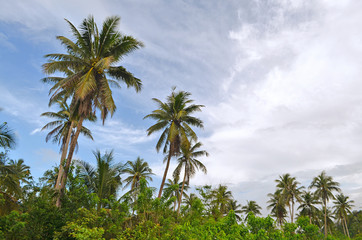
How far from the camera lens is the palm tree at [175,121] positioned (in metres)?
19.2

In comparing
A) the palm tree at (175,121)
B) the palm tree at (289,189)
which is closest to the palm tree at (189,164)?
the palm tree at (175,121)

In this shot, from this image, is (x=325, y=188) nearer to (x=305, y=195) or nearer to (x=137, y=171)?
(x=305, y=195)

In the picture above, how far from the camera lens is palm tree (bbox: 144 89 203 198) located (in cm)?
1923

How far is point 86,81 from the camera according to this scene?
40.5 ft

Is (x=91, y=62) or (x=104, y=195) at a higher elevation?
(x=91, y=62)

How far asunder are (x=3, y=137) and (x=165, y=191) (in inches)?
321

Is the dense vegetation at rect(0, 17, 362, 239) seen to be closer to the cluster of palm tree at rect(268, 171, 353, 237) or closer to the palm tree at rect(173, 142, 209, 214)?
the palm tree at rect(173, 142, 209, 214)

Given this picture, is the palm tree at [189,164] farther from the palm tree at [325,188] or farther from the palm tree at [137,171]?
the palm tree at [325,188]

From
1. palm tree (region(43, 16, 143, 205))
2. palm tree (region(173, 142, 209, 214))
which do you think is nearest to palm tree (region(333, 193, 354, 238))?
palm tree (region(173, 142, 209, 214))

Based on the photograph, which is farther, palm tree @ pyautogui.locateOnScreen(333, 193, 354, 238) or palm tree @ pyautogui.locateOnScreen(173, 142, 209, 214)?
palm tree @ pyautogui.locateOnScreen(333, 193, 354, 238)

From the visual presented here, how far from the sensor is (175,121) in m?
19.9

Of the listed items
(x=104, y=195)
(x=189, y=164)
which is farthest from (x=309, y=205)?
(x=104, y=195)

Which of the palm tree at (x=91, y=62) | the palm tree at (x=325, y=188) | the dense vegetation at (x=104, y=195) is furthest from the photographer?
the palm tree at (x=325, y=188)

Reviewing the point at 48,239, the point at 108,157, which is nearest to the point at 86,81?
the point at 108,157
